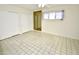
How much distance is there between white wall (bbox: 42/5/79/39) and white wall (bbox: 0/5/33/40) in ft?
4.44

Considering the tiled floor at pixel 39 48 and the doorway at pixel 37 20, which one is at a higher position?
the doorway at pixel 37 20

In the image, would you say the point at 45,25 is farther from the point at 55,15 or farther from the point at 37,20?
the point at 37,20

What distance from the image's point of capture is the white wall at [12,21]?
11.2ft

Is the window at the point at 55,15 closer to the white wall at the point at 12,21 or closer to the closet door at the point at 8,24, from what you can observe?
the white wall at the point at 12,21

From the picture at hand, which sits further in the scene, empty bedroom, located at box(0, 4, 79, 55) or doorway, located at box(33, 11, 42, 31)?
doorway, located at box(33, 11, 42, 31)

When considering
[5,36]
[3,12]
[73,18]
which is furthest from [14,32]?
[73,18]

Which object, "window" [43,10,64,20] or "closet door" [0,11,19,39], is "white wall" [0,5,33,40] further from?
"window" [43,10,64,20]

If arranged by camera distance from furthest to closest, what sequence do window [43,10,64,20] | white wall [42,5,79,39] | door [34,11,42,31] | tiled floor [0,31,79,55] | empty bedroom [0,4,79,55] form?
door [34,11,42,31], window [43,10,64,20], white wall [42,5,79,39], empty bedroom [0,4,79,55], tiled floor [0,31,79,55]

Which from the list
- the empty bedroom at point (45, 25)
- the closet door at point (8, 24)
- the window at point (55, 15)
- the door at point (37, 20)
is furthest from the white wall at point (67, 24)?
the closet door at point (8, 24)

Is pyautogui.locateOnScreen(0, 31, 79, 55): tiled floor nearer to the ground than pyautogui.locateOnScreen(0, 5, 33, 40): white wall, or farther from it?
nearer to the ground

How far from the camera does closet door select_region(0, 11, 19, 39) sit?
3.40 m

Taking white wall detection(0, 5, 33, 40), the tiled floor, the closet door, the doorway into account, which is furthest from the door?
the tiled floor
